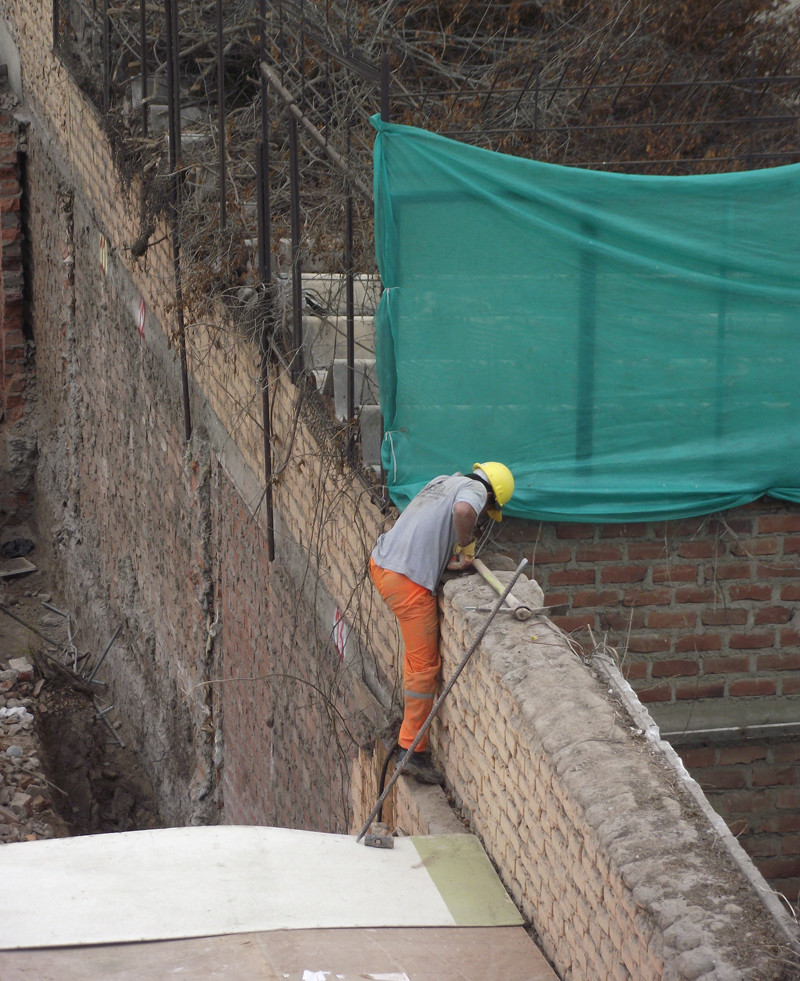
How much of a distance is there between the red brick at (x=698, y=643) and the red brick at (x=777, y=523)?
53 cm

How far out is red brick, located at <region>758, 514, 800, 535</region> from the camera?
495 cm

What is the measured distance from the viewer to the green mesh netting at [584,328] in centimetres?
443

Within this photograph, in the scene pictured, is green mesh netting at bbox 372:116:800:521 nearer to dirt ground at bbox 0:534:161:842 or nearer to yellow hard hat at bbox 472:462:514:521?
yellow hard hat at bbox 472:462:514:521

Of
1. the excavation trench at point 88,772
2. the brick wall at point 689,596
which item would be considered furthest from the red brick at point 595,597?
the excavation trench at point 88,772

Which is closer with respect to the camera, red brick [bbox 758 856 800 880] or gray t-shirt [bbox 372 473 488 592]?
gray t-shirt [bbox 372 473 488 592]

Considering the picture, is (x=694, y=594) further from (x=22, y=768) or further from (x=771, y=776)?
(x=22, y=768)

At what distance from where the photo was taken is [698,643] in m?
5.03

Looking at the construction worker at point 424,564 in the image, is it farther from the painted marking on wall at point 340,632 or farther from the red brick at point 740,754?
the red brick at point 740,754

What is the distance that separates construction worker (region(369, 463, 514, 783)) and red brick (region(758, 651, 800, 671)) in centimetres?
164

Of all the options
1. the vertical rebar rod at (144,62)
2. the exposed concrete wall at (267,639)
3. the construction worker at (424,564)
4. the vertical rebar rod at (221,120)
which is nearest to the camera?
the exposed concrete wall at (267,639)

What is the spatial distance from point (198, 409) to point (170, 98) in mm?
2136

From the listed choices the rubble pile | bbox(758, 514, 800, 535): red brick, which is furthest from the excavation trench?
A: bbox(758, 514, 800, 535): red brick

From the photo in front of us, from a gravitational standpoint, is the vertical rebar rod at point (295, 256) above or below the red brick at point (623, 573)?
above

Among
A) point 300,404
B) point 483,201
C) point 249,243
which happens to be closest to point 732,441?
point 483,201
